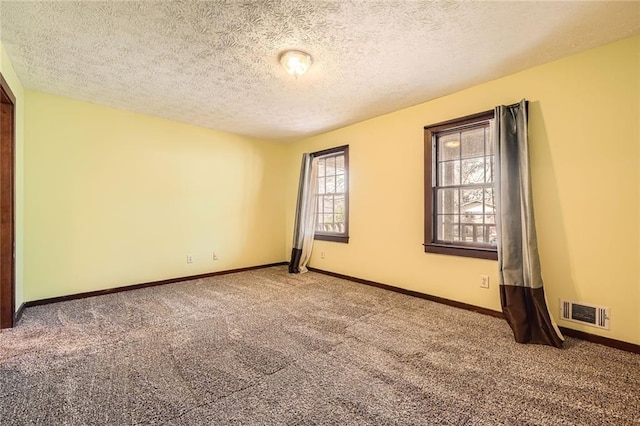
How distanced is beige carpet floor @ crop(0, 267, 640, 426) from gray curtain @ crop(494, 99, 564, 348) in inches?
7.8

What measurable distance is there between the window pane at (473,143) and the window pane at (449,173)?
0.51 feet

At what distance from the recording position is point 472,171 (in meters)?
3.07

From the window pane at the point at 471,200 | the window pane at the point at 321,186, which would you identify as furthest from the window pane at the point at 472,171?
the window pane at the point at 321,186

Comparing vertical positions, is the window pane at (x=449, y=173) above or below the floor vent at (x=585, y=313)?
above

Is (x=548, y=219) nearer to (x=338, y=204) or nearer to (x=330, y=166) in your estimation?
(x=338, y=204)

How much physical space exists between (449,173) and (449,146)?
0.32m

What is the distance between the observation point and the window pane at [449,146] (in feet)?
10.5

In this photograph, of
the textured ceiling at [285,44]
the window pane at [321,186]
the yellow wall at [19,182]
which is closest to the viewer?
the textured ceiling at [285,44]

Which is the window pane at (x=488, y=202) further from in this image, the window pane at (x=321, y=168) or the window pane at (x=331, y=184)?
the window pane at (x=321, y=168)

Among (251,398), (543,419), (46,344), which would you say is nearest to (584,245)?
(543,419)

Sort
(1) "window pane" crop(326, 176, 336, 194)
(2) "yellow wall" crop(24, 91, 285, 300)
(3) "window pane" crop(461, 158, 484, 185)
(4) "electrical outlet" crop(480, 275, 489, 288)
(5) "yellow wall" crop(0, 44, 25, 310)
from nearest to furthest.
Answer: (5) "yellow wall" crop(0, 44, 25, 310), (4) "electrical outlet" crop(480, 275, 489, 288), (3) "window pane" crop(461, 158, 484, 185), (2) "yellow wall" crop(24, 91, 285, 300), (1) "window pane" crop(326, 176, 336, 194)

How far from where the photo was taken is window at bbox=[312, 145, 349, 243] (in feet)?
14.3

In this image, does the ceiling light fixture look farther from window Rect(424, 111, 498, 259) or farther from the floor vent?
the floor vent

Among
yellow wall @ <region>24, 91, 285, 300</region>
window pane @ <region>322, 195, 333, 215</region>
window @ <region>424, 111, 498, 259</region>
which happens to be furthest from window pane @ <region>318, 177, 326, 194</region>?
window @ <region>424, 111, 498, 259</region>
